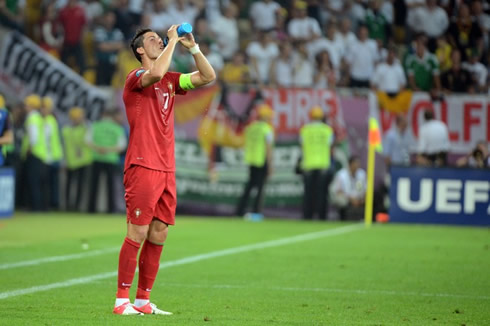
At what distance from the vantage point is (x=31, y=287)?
9133mm

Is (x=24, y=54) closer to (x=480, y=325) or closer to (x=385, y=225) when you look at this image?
(x=385, y=225)

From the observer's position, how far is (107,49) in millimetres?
23656

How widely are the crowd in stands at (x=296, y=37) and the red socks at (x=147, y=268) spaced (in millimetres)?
14853

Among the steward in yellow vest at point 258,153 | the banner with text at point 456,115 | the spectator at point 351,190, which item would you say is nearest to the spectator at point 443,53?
the banner with text at point 456,115

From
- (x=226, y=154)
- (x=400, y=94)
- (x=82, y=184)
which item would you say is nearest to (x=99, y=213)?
(x=82, y=184)

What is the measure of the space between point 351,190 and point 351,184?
0.13 meters

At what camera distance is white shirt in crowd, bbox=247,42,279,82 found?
2326 cm

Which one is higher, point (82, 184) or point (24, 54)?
point (24, 54)

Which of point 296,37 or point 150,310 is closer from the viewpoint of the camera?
point 150,310

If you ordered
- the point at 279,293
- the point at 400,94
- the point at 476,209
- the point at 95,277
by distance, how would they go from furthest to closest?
the point at 400,94
the point at 476,209
the point at 95,277
the point at 279,293

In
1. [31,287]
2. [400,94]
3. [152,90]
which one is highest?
[400,94]

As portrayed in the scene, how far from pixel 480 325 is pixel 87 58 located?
1814 cm

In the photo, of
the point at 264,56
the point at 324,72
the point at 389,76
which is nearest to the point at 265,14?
the point at 264,56

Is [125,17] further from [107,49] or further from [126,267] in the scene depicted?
[126,267]
